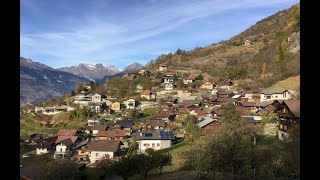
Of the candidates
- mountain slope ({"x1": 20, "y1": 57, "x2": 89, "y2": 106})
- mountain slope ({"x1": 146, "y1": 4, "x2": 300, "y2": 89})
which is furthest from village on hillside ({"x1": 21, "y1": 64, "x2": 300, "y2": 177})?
mountain slope ({"x1": 20, "y1": 57, "x2": 89, "y2": 106})

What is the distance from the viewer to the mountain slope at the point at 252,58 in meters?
20.5

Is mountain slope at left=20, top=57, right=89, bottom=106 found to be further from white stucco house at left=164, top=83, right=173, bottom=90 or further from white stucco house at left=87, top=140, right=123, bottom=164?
white stucco house at left=164, top=83, right=173, bottom=90

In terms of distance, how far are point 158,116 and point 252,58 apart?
13.2m

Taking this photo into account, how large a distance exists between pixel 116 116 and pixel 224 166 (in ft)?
44.4

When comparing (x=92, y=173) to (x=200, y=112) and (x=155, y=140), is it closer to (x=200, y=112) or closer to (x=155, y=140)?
(x=155, y=140)

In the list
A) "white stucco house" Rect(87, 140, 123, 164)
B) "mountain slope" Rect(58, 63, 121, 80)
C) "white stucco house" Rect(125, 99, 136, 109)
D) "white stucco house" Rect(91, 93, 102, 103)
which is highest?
"mountain slope" Rect(58, 63, 121, 80)

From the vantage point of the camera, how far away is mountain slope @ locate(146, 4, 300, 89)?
20.5 metres

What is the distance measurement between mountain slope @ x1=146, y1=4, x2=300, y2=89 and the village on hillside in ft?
4.58

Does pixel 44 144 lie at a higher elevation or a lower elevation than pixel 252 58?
lower

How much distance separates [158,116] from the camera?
17.5 m

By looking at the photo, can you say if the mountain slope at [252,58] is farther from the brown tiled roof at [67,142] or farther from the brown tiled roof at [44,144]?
the brown tiled roof at [44,144]

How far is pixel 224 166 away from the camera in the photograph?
294 inches

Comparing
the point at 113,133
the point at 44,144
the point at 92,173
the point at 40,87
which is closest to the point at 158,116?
the point at 113,133
